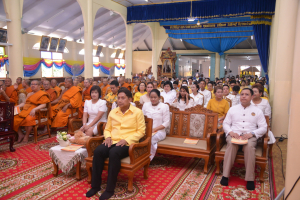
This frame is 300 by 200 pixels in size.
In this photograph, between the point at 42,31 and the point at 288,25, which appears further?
the point at 42,31

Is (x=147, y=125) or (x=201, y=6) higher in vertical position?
(x=201, y=6)

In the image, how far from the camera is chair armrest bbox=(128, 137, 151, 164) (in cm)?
Result: 289

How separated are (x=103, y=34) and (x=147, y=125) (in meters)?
15.7

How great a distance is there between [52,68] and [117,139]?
14718 mm

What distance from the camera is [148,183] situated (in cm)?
323

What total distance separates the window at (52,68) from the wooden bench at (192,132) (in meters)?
13.8

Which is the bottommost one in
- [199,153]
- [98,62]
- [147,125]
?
[199,153]

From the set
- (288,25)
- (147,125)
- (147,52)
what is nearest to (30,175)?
(147,125)

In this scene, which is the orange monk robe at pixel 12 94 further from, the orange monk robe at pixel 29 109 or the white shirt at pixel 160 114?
the white shirt at pixel 160 114

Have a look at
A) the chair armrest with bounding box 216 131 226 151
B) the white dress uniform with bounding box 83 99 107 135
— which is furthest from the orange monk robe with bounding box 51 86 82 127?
the chair armrest with bounding box 216 131 226 151

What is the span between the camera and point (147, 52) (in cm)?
2400

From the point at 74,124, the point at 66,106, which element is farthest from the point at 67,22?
the point at 74,124

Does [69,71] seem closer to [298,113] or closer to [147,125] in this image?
[147,125]

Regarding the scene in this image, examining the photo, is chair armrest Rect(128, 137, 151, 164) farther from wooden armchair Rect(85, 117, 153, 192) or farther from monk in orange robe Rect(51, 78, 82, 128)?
monk in orange robe Rect(51, 78, 82, 128)
